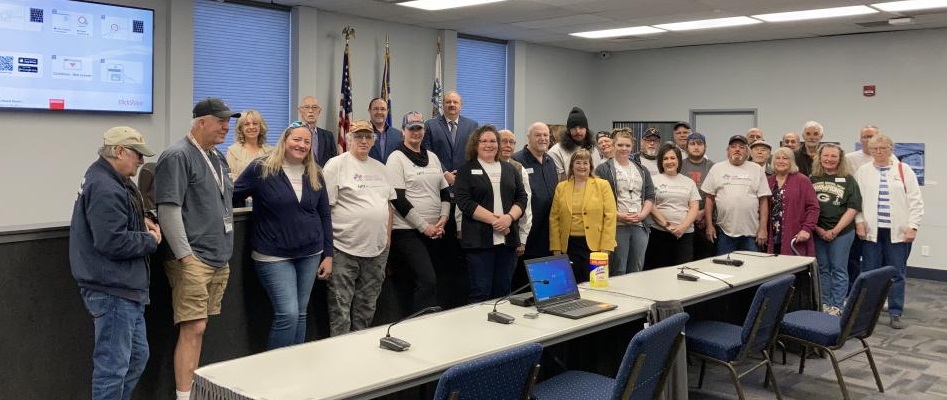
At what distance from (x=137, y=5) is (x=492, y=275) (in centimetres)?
380

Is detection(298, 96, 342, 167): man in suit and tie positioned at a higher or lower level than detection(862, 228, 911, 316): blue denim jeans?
higher

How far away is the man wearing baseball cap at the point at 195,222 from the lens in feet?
10.4

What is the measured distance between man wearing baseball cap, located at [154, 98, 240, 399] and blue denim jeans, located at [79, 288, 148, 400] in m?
0.28

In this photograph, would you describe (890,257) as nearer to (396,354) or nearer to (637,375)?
(637,375)

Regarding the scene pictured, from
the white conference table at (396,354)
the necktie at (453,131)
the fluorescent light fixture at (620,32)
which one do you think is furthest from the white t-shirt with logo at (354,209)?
the fluorescent light fixture at (620,32)

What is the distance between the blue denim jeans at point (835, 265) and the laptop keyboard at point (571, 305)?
3239 mm

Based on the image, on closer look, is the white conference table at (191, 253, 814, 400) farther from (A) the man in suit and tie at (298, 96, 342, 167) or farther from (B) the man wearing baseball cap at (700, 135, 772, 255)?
(A) the man in suit and tie at (298, 96, 342, 167)

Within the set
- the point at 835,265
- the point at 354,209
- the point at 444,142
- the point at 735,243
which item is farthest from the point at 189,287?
the point at 835,265

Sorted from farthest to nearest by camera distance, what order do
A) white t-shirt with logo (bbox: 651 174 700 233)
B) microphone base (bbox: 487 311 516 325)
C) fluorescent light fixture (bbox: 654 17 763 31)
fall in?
fluorescent light fixture (bbox: 654 17 763 31) < white t-shirt with logo (bbox: 651 174 700 233) < microphone base (bbox: 487 311 516 325)

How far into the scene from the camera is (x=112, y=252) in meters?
2.88

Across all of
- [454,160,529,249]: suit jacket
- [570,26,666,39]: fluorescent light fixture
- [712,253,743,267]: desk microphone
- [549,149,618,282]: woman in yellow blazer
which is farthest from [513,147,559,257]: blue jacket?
[570,26,666,39]: fluorescent light fixture

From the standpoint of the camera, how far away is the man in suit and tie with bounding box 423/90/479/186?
5523mm

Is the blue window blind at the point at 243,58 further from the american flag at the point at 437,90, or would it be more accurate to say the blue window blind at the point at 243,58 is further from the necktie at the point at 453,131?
the necktie at the point at 453,131

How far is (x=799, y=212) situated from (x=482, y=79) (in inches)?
186
